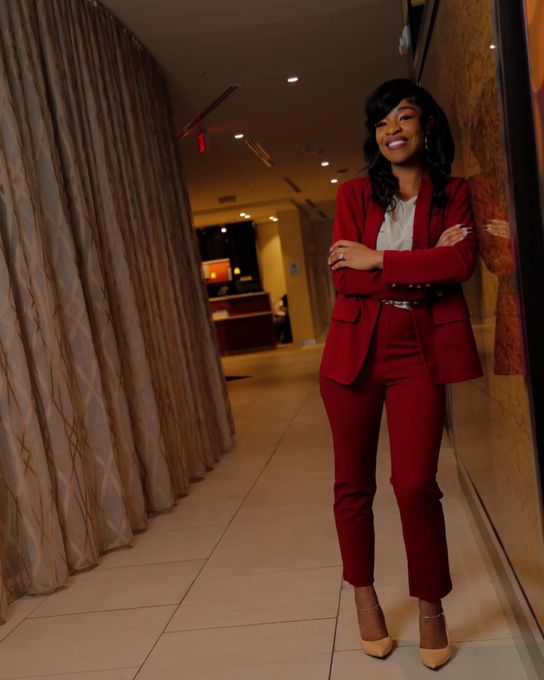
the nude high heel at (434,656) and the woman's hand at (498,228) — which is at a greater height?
the woman's hand at (498,228)

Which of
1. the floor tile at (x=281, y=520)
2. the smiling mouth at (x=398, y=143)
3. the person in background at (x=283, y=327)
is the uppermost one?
the smiling mouth at (x=398, y=143)

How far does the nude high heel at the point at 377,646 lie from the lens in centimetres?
207

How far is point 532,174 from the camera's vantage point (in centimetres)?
138

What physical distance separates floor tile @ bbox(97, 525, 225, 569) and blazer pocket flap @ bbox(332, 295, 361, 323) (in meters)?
1.51

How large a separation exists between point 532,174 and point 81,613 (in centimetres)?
212

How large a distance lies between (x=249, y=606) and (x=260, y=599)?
0.19 feet

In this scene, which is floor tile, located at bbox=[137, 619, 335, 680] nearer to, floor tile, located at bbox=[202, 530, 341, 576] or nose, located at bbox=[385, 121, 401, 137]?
floor tile, located at bbox=[202, 530, 341, 576]

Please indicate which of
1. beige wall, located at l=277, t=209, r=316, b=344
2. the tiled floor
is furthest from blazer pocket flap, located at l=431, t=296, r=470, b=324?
beige wall, located at l=277, t=209, r=316, b=344

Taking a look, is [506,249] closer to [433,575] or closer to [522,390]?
[522,390]

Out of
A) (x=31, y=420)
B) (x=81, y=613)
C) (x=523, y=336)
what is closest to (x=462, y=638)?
(x=523, y=336)

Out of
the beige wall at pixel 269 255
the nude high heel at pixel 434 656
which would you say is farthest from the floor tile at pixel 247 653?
the beige wall at pixel 269 255

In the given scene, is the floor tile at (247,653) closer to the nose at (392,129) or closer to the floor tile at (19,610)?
the floor tile at (19,610)

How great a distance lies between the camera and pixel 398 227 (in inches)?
80.3

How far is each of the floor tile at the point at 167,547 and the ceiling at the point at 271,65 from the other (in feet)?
9.14
